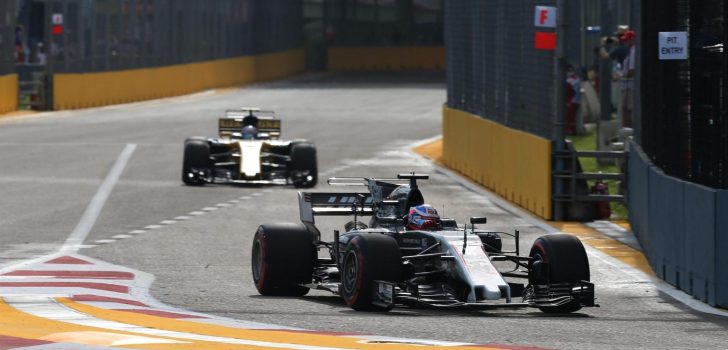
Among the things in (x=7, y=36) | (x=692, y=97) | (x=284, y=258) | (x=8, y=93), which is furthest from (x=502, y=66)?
(x=7, y=36)

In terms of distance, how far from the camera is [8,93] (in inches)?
1941

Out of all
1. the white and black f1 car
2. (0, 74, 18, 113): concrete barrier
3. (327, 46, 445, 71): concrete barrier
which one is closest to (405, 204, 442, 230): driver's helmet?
the white and black f1 car

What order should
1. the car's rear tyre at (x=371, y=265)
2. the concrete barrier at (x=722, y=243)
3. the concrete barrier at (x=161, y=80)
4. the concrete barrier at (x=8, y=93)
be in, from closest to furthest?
the car's rear tyre at (x=371, y=265) → the concrete barrier at (x=722, y=243) → the concrete barrier at (x=8, y=93) → the concrete barrier at (x=161, y=80)

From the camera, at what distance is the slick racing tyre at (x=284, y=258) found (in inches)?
592

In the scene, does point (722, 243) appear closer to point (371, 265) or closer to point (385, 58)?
point (371, 265)

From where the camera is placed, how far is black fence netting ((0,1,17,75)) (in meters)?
49.7

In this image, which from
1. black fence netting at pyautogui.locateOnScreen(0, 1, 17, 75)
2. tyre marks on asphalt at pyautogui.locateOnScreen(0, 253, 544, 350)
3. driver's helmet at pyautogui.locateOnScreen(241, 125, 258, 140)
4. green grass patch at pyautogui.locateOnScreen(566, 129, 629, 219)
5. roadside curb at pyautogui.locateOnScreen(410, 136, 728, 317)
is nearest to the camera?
tyre marks on asphalt at pyautogui.locateOnScreen(0, 253, 544, 350)

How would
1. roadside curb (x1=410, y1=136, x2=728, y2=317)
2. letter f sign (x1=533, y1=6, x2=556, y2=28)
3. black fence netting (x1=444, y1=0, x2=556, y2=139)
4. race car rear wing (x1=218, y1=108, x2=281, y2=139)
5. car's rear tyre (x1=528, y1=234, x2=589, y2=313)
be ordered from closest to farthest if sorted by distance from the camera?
1. car's rear tyre (x1=528, y1=234, x2=589, y2=313)
2. roadside curb (x1=410, y1=136, x2=728, y2=317)
3. letter f sign (x1=533, y1=6, x2=556, y2=28)
4. black fence netting (x1=444, y1=0, x2=556, y2=139)
5. race car rear wing (x1=218, y1=108, x2=281, y2=139)

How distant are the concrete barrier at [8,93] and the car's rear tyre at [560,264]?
36.3m

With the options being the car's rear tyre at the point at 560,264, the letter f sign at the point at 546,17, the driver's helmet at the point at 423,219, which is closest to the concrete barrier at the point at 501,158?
the letter f sign at the point at 546,17

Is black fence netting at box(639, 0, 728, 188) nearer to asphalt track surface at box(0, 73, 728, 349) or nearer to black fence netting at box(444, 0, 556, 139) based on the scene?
asphalt track surface at box(0, 73, 728, 349)

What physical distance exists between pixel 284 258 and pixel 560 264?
8.15 ft

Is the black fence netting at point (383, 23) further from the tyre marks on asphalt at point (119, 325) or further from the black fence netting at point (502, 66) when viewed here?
the tyre marks on asphalt at point (119, 325)

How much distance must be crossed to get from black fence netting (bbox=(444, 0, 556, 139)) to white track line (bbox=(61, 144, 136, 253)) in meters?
6.40
